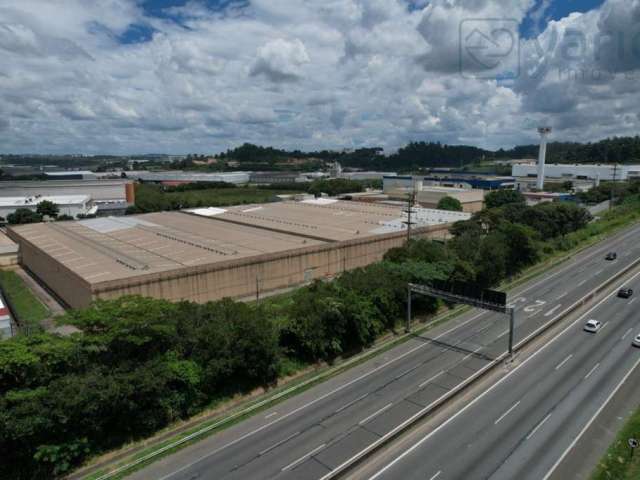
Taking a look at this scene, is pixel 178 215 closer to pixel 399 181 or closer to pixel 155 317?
pixel 155 317

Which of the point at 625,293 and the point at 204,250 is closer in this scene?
the point at 625,293

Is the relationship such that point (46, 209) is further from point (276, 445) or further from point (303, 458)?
point (303, 458)

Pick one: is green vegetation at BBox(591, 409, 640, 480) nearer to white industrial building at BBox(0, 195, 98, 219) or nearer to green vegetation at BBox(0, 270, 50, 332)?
green vegetation at BBox(0, 270, 50, 332)

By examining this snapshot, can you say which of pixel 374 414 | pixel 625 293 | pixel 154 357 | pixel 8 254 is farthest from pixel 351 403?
pixel 8 254

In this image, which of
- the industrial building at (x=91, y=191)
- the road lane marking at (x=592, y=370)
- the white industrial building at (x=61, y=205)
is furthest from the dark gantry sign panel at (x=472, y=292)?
the industrial building at (x=91, y=191)

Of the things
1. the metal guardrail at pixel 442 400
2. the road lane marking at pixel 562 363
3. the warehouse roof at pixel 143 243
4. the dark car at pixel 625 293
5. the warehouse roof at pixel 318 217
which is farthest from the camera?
the warehouse roof at pixel 318 217

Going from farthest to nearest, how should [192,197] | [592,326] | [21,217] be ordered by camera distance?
[192,197] → [21,217] → [592,326]

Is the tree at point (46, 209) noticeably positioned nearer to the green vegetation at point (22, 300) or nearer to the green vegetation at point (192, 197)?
the green vegetation at point (192, 197)
